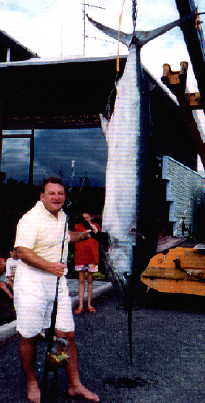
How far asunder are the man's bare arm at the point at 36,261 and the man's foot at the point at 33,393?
2.94ft

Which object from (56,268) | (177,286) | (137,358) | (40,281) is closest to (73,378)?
(40,281)

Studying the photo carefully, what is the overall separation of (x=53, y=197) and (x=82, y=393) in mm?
1512

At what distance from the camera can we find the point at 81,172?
1089 cm

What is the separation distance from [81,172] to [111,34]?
7652mm

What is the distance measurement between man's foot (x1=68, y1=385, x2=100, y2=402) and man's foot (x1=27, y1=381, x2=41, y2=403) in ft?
0.92

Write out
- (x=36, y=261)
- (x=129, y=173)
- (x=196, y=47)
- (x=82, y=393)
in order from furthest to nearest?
1. (x=196, y=47)
2. (x=82, y=393)
3. (x=36, y=261)
4. (x=129, y=173)

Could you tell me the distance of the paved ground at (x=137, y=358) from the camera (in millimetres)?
3891

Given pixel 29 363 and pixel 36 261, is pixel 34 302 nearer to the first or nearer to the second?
pixel 36 261

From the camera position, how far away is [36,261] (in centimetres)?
347

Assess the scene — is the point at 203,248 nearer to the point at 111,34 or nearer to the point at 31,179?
Answer: the point at 111,34

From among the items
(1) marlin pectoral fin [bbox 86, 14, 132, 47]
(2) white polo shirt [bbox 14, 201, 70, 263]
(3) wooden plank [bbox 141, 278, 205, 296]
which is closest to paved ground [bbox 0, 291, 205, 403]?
(3) wooden plank [bbox 141, 278, 205, 296]

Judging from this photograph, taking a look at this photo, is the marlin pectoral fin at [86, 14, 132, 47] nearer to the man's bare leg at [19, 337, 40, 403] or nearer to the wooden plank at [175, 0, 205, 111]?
the wooden plank at [175, 0, 205, 111]

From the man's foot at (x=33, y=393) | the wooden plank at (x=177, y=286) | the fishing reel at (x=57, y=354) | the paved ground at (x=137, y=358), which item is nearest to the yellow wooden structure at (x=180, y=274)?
the wooden plank at (x=177, y=286)

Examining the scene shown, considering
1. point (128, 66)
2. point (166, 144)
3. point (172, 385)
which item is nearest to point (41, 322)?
point (172, 385)
